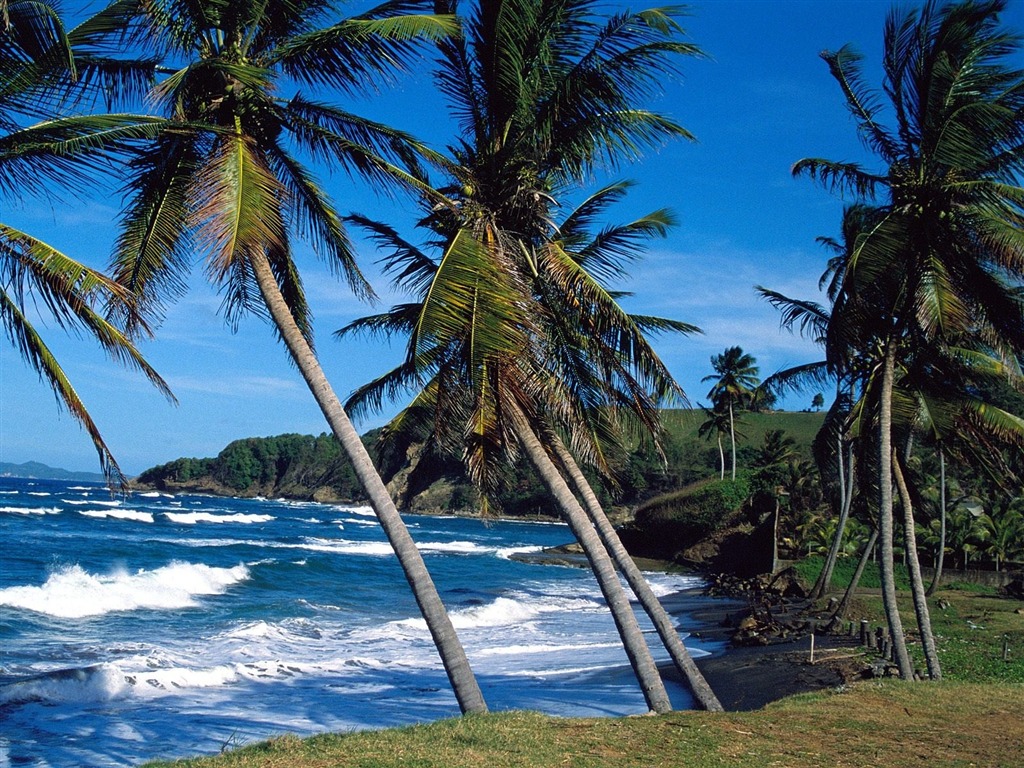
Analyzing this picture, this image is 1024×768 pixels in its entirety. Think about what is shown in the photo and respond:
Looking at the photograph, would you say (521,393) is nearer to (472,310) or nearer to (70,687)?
(472,310)

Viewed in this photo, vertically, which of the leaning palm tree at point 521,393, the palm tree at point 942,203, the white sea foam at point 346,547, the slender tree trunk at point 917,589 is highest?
the palm tree at point 942,203

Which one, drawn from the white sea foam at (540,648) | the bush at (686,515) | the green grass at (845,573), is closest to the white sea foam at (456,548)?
the bush at (686,515)

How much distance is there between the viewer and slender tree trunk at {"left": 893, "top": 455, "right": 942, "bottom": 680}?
1186cm

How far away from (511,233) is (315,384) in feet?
9.64

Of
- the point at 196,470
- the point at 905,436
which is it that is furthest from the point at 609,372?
the point at 196,470

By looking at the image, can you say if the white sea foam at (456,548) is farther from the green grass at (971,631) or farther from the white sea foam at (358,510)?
the green grass at (971,631)

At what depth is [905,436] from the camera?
1340 centimetres

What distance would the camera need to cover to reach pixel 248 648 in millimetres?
19297

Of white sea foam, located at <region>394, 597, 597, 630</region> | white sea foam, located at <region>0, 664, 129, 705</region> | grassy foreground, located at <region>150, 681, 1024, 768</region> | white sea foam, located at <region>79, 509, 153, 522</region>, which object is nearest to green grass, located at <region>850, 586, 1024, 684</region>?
grassy foreground, located at <region>150, 681, 1024, 768</region>

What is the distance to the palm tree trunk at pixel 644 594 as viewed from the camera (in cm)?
970

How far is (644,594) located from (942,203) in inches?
243

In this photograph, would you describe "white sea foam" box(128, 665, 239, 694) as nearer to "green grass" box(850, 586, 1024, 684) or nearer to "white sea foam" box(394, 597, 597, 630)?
"white sea foam" box(394, 597, 597, 630)

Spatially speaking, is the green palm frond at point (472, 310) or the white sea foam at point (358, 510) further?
the white sea foam at point (358, 510)

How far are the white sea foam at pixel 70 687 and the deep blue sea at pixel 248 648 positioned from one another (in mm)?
33
